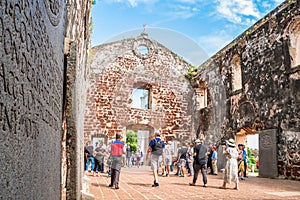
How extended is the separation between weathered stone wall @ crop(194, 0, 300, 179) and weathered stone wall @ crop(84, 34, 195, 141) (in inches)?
114

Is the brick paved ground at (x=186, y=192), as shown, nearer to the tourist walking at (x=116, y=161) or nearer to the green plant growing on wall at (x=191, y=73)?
the tourist walking at (x=116, y=161)

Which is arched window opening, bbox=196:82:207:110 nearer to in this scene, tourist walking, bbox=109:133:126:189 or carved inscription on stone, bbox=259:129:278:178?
carved inscription on stone, bbox=259:129:278:178

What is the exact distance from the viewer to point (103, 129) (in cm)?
1564

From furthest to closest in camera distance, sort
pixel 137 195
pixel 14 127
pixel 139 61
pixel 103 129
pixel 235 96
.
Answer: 1. pixel 139 61
2. pixel 103 129
3. pixel 235 96
4. pixel 137 195
5. pixel 14 127

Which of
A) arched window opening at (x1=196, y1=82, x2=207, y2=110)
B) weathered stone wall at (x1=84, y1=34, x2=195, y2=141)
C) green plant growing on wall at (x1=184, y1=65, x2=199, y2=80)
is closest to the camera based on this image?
weathered stone wall at (x1=84, y1=34, x2=195, y2=141)

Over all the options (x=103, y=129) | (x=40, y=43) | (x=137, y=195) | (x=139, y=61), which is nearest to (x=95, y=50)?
(x=139, y=61)

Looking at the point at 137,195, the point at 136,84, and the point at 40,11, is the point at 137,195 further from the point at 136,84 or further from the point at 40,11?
the point at 136,84

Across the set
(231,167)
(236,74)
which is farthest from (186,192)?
(236,74)

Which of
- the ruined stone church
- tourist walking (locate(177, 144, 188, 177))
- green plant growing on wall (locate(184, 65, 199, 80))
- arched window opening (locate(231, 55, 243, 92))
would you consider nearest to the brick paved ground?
the ruined stone church

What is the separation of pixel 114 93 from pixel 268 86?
794 centimetres

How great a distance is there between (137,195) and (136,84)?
460 inches

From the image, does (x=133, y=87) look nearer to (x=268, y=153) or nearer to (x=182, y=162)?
(x=182, y=162)

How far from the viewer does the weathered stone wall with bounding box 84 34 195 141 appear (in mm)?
15844

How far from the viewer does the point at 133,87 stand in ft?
56.0
